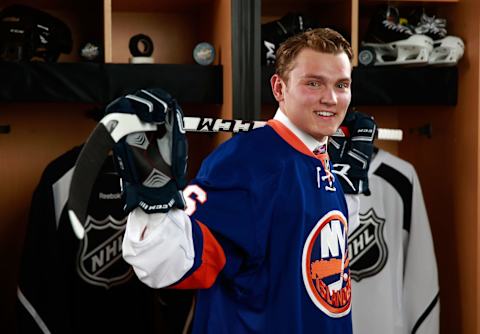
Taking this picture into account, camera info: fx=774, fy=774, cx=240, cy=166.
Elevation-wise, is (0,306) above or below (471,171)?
below

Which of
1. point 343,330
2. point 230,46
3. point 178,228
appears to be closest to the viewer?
point 178,228

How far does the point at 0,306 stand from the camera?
2.46 meters

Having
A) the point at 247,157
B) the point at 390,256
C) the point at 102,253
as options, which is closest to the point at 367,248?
the point at 390,256

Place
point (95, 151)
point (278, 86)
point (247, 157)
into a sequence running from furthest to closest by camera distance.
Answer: point (278, 86) < point (247, 157) < point (95, 151)

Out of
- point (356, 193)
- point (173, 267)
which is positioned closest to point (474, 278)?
point (356, 193)

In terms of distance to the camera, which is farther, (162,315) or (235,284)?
(162,315)

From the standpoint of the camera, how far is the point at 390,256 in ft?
7.78

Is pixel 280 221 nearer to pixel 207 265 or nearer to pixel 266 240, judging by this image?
pixel 266 240

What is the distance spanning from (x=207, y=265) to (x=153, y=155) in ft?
0.83

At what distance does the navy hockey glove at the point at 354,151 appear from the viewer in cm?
186

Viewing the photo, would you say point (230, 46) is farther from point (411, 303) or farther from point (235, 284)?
point (411, 303)

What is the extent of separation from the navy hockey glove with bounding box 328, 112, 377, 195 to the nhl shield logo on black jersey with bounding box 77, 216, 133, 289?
0.68 m

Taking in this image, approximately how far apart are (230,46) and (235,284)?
815 mm

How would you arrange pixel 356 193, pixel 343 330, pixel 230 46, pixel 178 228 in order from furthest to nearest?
pixel 230 46 → pixel 356 193 → pixel 343 330 → pixel 178 228
